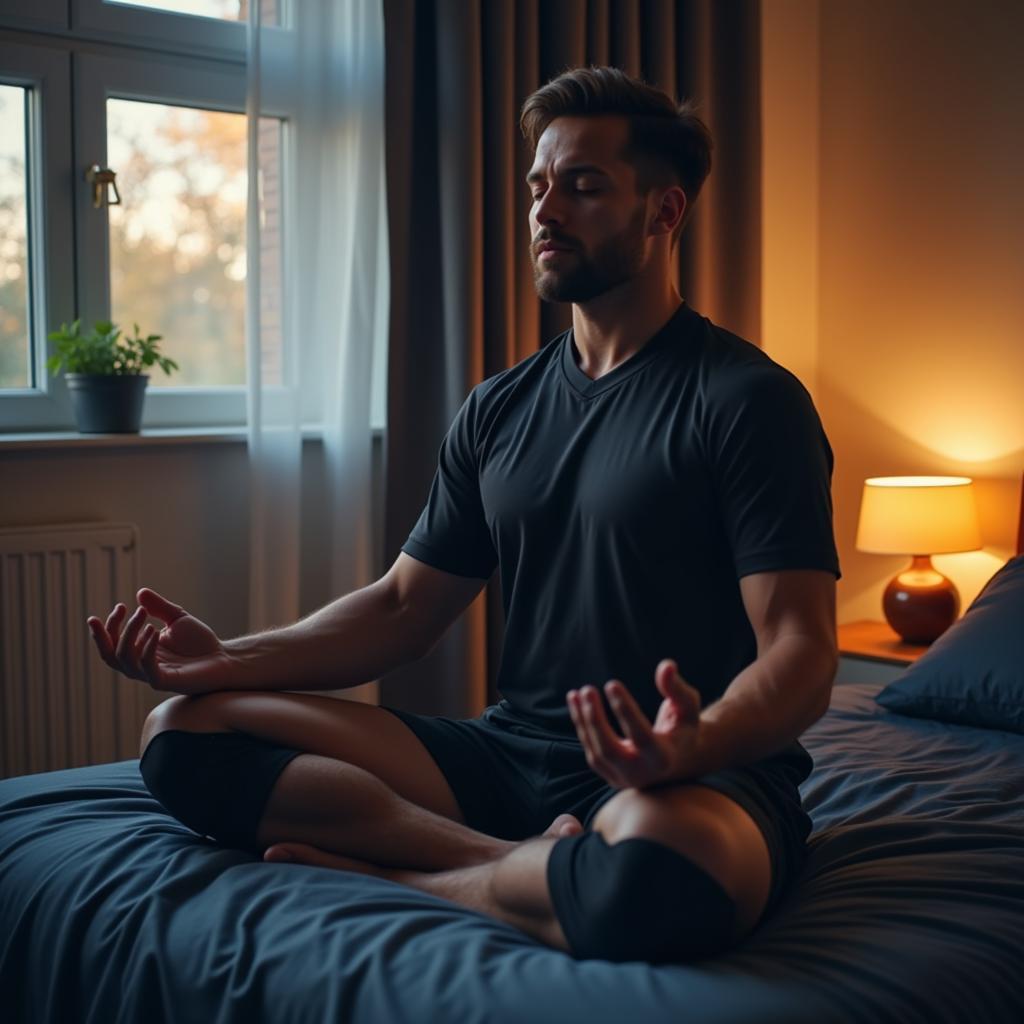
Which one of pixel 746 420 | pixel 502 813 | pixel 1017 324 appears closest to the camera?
pixel 746 420

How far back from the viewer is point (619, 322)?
1808 millimetres

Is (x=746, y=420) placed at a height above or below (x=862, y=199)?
below

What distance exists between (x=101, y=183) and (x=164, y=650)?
4.48 ft

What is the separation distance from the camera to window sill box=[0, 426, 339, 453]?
256cm

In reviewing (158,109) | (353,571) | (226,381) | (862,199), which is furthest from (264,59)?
(862,199)

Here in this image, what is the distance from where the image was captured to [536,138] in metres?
1.94

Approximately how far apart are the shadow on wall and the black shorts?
1.90 metres

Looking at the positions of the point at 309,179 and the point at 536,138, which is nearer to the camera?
the point at 536,138

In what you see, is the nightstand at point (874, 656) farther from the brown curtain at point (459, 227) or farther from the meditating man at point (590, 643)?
the meditating man at point (590, 643)

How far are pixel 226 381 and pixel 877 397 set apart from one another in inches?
65.5

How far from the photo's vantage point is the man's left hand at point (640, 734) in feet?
4.00

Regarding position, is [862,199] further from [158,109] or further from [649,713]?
[649,713]

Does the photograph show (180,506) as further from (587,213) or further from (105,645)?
(587,213)

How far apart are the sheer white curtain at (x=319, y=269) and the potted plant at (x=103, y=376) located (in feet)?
0.82
